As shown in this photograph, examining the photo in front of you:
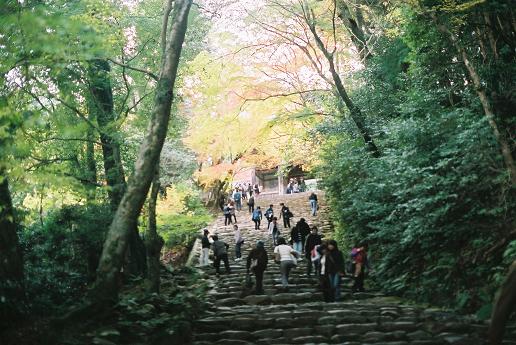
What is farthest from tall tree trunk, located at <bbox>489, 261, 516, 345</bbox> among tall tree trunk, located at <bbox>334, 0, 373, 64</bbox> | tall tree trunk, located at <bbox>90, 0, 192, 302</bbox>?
tall tree trunk, located at <bbox>334, 0, 373, 64</bbox>

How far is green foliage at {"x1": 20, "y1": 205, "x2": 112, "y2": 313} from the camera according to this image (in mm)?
9715

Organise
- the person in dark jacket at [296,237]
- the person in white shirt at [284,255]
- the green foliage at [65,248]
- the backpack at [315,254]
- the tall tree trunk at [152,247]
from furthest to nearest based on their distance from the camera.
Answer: the person in dark jacket at [296,237] < the backpack at [315,254] < the person in white shirt at [284,255] < the tall tree trunk at [152,247] < the green foliage at [65,248]

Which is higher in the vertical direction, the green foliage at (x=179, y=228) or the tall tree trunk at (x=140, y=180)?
the tall tree trunk at (x=140, y=180)

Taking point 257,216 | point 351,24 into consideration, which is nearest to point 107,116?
point 351,24

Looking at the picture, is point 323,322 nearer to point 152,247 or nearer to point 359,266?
point 359,266

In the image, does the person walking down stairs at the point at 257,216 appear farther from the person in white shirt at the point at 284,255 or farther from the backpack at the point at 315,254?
the person in white shirt at the point at 284,255

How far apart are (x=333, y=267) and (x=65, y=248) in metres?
7.39

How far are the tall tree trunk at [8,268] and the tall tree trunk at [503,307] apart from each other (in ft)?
20.7

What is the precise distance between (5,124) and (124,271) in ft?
31.1

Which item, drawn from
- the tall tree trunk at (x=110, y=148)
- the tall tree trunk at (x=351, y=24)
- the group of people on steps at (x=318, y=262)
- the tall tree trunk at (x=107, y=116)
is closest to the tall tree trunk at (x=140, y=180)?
the tall tree trunk at (x=110, y=148)

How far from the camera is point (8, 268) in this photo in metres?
7.32

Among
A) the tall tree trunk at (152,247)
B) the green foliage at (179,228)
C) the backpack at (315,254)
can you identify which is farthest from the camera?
the green foliage at (179,228)

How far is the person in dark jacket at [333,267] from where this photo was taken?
11055 millimetres

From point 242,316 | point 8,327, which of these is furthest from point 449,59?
point 8,327
